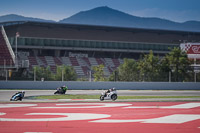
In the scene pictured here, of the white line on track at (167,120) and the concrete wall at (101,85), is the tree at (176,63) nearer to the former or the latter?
the concrete wall at (101,85)

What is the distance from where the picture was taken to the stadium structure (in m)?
64.9

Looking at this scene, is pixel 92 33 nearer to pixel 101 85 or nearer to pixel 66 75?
pixel 66 75

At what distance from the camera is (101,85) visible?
43.2m

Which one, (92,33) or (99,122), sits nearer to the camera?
(99,122)

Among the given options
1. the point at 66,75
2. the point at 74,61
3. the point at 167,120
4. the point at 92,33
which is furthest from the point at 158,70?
the point at 167,120

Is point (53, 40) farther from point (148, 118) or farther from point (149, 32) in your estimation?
point (148, 118)


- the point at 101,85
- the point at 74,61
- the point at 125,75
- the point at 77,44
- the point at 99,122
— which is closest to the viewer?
the point at 99,122

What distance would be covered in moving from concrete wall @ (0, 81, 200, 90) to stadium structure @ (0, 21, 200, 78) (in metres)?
17.0

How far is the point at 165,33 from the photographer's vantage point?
82125 mm

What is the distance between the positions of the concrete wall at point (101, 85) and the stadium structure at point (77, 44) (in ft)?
55.8

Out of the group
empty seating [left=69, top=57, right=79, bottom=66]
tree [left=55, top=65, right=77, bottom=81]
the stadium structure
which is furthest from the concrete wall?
empty seating [left=69, top=57, right=79, bottom=66]

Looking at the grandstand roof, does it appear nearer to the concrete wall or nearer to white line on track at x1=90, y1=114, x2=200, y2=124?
the concrete wall

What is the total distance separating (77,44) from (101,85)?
92.8 feet

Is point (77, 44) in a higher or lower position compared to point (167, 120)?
higher
